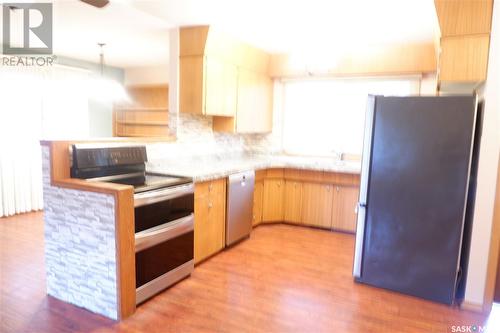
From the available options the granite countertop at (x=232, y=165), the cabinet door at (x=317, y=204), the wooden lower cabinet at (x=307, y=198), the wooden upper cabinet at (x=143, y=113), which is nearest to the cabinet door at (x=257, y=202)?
the wooden lower cabinet at (x=307, y=198)

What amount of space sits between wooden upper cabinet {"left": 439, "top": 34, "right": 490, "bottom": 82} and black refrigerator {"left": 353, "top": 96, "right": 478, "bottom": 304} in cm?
18

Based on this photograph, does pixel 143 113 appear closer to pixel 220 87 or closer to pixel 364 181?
pixel 220 87

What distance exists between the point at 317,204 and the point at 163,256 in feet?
7.52

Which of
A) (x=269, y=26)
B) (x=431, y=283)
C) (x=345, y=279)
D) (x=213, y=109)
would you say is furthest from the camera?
(x=213, y=109)

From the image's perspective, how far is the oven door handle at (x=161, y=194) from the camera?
2287 millimetres

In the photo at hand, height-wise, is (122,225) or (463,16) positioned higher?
(463,16)

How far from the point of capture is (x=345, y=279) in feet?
9.57

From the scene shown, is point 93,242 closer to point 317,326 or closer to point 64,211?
point 64,211

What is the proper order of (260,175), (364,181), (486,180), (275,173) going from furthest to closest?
(275,173) < (260,175) < (364,181) < (486,180)

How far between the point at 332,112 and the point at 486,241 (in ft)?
8.54

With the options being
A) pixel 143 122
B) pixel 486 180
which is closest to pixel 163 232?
pixel 486 180

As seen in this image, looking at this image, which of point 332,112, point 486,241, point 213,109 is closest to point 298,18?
point 213,109

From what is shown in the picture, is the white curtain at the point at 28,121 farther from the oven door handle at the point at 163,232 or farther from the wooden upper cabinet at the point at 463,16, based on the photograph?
the wooden upper cabinet at the point at 463,16

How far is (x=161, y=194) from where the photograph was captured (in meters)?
2.46
